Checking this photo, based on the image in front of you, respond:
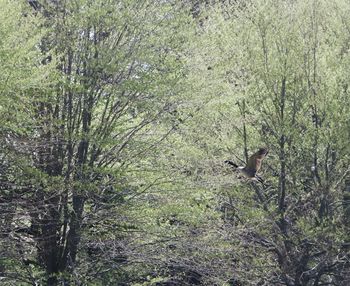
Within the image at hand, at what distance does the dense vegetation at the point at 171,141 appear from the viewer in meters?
12.7

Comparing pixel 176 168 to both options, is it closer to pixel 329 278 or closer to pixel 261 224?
pixel 261 224

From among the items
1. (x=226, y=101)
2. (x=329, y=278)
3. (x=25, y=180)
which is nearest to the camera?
(x=25, y=180)

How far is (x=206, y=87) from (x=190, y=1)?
2.08m

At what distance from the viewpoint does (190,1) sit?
49.2ft

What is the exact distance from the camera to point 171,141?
47.3ft

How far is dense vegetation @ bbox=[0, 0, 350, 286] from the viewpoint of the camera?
12695mm

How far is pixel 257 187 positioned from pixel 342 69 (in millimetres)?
3026

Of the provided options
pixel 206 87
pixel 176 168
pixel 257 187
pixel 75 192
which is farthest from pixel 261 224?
pixel 75 192

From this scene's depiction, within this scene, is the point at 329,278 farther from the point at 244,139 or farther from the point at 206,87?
the point at 206,87

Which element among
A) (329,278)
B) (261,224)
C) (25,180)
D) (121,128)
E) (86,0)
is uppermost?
(86,0)

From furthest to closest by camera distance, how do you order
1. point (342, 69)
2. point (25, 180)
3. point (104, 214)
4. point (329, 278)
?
point (329, 278) → point (342, 69) → point (104, 214) → point (25, 180)

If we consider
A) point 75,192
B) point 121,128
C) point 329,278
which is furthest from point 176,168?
point 329,278

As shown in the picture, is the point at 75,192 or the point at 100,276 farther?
the point at 100,276

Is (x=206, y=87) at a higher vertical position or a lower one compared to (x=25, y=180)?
higher
